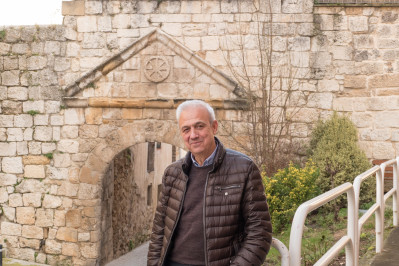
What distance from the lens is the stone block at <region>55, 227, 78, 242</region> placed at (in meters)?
9.83

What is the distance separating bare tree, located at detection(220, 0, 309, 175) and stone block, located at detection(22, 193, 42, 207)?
12.7ft

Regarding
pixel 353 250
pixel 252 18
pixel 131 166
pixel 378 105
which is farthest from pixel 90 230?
pixel 353 250

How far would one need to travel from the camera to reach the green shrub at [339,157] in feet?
26.5

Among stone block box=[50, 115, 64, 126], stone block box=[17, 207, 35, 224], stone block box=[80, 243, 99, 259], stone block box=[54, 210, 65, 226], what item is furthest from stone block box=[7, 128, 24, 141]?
stone block box=[80, 243, 99, 259]

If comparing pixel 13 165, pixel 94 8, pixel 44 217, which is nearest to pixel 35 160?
pixel 13 165

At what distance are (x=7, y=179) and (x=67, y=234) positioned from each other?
159 centimetres

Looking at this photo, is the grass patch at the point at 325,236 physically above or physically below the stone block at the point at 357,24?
below

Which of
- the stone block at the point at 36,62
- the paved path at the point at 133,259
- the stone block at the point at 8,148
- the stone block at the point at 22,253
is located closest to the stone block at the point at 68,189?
the stone block at the point at 8,148

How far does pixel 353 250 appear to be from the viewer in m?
3.58

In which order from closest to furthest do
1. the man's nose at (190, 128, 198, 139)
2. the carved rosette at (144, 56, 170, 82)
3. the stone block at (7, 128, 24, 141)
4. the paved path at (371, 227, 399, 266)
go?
the man's nose at (190, 128, 198, 139) < the paved path at (371, 227, 399, 266) < the carved rosette at (144, 56, 170, 82) < the stone block at (7, 128, 24, 141)

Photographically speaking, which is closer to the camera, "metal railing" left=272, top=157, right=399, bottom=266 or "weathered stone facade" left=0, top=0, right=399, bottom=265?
"metal railing" left=272, top=157, right=399, bottom=266

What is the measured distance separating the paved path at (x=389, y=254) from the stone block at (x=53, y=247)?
6.47 metres

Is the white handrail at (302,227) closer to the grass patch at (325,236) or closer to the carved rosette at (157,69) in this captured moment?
the grass patch at (325,236)

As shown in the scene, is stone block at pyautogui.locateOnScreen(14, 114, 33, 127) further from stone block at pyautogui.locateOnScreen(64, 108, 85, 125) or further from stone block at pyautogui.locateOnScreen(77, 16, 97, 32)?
stone block at pyautogui.locateOnScreen(77, 16, 97, 32)
